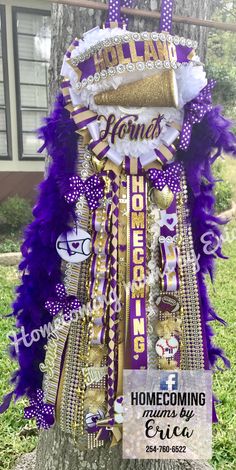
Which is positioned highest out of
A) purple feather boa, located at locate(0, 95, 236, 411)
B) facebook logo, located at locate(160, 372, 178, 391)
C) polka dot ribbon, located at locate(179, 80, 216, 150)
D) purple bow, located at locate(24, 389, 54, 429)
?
polka dot ribbon, located at locate(179, 80, 216, 150)

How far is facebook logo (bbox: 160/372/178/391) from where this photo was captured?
162 centimetres

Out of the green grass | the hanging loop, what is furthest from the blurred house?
the hanging loop

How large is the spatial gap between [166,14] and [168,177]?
47 centimetres

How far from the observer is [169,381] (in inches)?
64.2

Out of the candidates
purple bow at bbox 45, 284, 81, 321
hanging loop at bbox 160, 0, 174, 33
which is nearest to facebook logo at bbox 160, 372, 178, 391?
purple bow at bbox 45, 284, 81, 321

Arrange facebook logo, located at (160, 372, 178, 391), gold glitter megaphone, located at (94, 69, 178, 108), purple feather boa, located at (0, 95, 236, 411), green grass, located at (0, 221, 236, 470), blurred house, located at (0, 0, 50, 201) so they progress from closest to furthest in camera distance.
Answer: gold glitter megaphone, located at (94, 69, 178, 108), purple feather boa, located at (0, 95, 236, 411), facebook logo, located at (160, 372, 178, 391), green grass, located at (0, 221, 236, 470), blurred house, located at (0, 0, 50, 201)

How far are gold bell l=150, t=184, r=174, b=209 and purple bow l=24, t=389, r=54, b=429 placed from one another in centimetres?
74

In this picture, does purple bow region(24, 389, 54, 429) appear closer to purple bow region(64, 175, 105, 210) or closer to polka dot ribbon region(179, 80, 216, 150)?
purple bow region(64, 175, 105, 210)

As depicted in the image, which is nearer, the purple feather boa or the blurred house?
the purple feather boa

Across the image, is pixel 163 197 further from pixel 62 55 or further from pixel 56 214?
pixel 62 55

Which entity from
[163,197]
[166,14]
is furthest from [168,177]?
[166,14]

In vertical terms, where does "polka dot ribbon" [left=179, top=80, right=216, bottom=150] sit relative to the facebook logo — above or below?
above

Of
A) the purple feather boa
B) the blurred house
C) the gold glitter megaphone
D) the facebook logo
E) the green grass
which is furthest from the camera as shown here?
the blurred house

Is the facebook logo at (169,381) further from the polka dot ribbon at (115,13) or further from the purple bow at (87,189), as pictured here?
the polka dot ribbon at (115,13)
